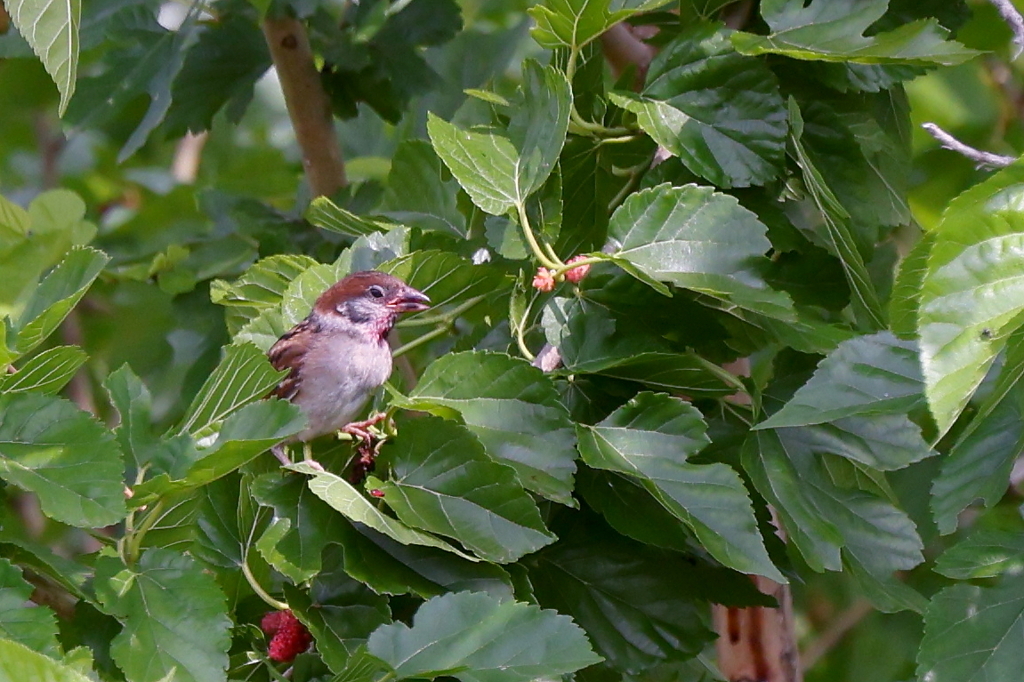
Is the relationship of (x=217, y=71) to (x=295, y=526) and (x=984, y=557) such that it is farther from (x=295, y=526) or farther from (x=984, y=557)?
(x=984, y=557)

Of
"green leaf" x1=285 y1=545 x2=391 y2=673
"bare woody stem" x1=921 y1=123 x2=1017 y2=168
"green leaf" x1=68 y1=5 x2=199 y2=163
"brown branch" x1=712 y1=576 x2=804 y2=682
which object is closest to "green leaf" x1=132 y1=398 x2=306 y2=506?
"green leaf" x1=285 y1=545 x2=391 y2=673

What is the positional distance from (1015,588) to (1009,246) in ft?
1.44

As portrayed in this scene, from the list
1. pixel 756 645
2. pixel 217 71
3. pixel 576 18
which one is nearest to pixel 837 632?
pixel 756 645

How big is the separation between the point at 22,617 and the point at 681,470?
2.44 ft

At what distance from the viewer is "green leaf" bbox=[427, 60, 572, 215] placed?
1516 mm

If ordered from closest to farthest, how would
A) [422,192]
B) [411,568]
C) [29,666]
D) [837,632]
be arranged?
[29,666] → [411,568] → [422,192] → [837,632]

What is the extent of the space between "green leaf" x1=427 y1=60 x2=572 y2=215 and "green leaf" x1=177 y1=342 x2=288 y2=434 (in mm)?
346

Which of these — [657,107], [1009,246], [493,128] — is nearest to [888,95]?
[657,107]

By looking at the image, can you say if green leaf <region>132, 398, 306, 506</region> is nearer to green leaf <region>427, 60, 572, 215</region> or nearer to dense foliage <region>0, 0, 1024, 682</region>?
dense foliage <region>0, 0, 1024, 682</region>

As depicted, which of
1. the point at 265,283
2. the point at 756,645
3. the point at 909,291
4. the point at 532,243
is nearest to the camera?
the point at 909,291

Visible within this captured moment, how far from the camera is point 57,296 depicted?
149cm

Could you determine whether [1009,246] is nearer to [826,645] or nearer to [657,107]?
[657,107]

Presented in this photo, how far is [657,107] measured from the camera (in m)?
1.63

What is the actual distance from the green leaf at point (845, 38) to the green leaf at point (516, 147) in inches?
10.2
